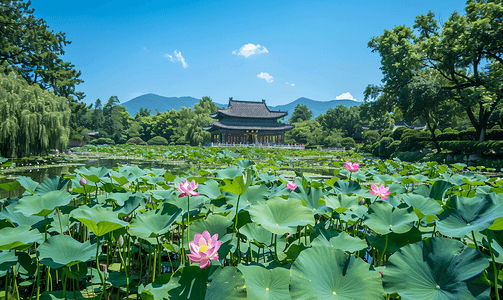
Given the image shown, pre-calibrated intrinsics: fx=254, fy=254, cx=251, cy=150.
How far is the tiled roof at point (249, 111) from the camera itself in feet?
95.1

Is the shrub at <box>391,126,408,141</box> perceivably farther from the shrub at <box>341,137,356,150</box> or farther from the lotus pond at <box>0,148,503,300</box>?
the lotus pond at <box>0,148,503,300</box>

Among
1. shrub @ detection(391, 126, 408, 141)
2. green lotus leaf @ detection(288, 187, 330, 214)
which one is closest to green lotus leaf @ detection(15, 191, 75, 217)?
green lotus leaf @ detection(288, 187, 330, 214)

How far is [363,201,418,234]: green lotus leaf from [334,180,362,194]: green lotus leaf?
1.57ft

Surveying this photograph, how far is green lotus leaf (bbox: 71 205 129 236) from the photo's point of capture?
0.91 m

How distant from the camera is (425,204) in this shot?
139 centimetres

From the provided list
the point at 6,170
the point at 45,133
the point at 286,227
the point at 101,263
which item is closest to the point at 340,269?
the point at 286,227

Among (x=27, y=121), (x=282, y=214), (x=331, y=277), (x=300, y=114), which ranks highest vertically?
(x=300, y=114)

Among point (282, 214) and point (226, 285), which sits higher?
point (282, 214)

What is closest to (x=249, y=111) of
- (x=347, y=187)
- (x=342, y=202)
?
(x=347, y=187)

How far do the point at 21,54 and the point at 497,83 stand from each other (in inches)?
992

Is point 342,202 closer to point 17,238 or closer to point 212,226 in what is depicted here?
point 212,226

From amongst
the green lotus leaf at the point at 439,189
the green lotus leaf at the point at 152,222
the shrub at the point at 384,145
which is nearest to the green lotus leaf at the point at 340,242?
the green lotus leaf at the point at 152,222

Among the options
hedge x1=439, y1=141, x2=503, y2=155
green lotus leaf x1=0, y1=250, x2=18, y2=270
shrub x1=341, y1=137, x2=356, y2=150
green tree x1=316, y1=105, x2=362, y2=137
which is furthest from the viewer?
green tree x1=316, y1=105, x2=362, y2=137

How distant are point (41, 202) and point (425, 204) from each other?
2021 millimetres
